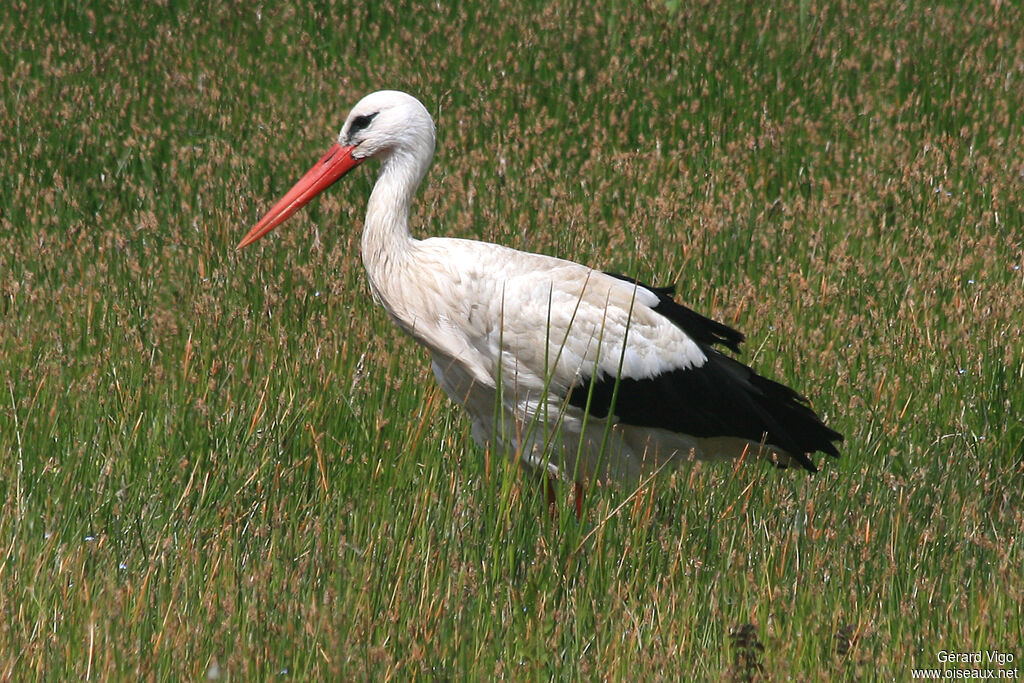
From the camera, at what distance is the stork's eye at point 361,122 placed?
3975 millimetres

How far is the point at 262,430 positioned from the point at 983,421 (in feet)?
7.03

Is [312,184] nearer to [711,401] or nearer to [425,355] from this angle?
[425,355]

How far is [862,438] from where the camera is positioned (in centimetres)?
409

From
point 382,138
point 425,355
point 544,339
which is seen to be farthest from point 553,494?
point 382,138

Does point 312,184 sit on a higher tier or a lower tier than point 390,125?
lower

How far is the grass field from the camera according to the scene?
9.46 ft

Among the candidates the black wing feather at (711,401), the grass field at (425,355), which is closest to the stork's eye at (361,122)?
the grass field at (425,355)

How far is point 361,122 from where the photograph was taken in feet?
13.1

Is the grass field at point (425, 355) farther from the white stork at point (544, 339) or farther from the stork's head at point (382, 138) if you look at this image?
the stork's head at point (382, 138)

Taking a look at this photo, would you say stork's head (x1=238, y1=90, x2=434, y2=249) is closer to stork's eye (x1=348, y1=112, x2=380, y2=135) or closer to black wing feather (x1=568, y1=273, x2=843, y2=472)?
stork's eye (x1=348, y1=112, x2=380, y2=135)

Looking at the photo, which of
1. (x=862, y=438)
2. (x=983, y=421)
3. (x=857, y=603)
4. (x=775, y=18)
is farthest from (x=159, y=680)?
(x=775, y=18)

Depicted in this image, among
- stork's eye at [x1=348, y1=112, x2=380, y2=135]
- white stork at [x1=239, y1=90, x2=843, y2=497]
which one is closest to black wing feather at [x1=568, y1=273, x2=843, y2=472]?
white stork at [x1=239, y1=90, x2=843, y2=497]

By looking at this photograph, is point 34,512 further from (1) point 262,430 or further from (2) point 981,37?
(2) point 981,37

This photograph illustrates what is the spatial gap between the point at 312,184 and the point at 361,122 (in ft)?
0.81
